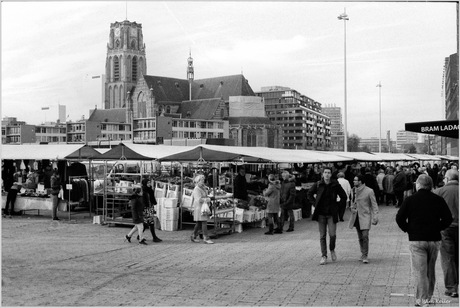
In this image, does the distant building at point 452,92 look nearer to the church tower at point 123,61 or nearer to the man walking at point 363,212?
the man walking at point 363,212

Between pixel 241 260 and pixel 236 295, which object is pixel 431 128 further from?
pixel 241 260

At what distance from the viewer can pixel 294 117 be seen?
452ft

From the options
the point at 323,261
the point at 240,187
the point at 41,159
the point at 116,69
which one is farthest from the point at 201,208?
the point at 116,69

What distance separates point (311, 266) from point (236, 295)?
2.46 meters

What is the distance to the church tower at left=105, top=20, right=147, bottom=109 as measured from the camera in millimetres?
131250

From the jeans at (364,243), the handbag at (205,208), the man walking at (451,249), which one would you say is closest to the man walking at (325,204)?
the jeans at (364,243)

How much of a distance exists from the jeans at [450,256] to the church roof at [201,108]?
10376 cm

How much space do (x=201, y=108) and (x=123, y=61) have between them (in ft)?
98.9

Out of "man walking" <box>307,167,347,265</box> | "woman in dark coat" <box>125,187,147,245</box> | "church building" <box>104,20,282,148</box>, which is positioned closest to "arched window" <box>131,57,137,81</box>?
"church building" <box>104,20,282,148</box>

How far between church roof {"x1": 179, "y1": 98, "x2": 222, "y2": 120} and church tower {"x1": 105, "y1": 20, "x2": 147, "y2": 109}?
65.4 feet

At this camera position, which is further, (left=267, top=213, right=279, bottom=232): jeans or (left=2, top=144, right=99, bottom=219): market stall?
(left=2, top=144, right=99, bottom=219): market stall

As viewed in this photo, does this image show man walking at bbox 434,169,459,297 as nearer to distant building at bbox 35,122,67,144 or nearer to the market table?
the market table

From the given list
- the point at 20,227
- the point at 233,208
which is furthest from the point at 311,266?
the point at 20,227

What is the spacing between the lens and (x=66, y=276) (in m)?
8.17
